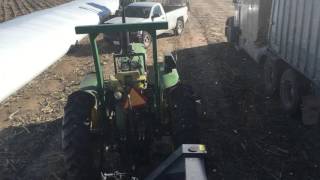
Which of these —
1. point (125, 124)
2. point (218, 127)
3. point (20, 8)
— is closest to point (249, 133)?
point (218, 127)

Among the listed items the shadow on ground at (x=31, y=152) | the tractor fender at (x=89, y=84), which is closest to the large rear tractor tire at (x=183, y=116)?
the tractor fender at (x=89, y=84)

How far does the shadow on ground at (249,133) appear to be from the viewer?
22.9ft

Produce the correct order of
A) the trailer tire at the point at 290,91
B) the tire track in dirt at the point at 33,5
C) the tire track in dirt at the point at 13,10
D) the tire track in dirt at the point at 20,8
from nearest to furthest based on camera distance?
the trailer tire at the point at 290,91
the tire track in dirt at the point at 13,10
the tire track in dirt at the point at 20,8
the tire track in dirt at the point at 33,5

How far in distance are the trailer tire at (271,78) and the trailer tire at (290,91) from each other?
540 millimetres

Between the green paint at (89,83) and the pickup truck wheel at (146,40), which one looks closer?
the green paint at (89,83)

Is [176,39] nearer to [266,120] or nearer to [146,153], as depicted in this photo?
[266,120]

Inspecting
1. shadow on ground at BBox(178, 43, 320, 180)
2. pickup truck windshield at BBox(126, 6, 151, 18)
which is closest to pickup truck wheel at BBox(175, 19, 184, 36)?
pickup truck windshield at BBox(126, 6, 151, 18)

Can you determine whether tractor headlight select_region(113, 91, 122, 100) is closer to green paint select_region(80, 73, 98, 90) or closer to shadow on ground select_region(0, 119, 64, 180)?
green paint select_region(80, 73, 98, 90)

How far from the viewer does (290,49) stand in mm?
8883

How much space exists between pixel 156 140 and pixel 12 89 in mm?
6764

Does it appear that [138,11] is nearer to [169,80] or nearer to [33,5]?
[169,80]

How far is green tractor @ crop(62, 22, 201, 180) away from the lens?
561 cm

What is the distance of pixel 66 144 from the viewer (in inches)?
219

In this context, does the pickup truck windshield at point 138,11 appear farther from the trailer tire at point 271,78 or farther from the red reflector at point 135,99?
the red reflector at point 135,99
